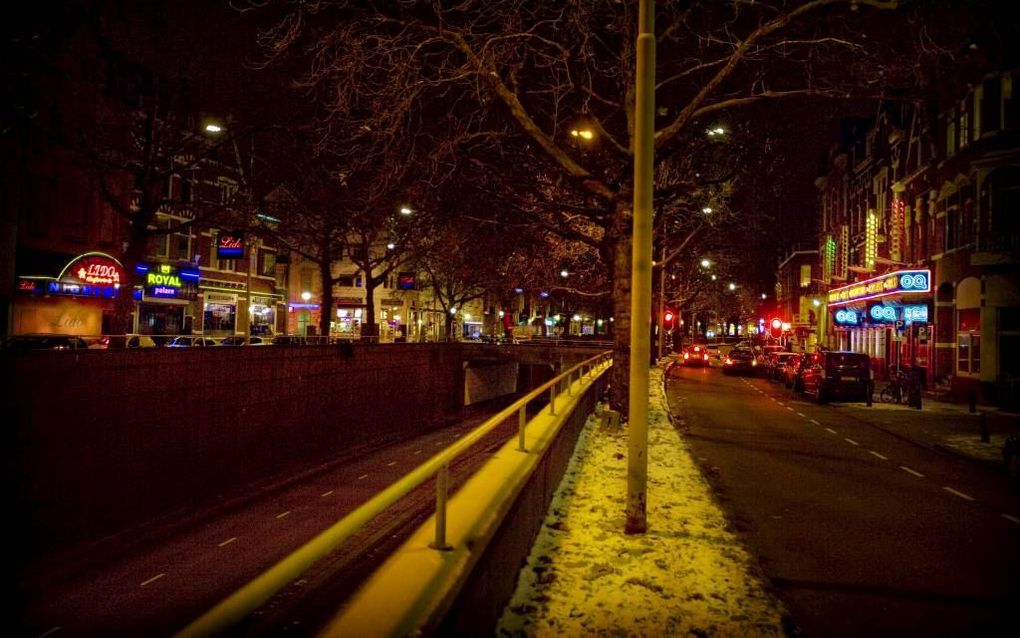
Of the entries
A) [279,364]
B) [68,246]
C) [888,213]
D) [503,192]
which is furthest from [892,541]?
[888,213]

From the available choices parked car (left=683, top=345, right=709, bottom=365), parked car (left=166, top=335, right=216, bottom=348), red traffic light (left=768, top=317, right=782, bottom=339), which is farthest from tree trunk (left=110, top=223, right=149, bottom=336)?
red traffic light (left=768, top=317, right=782, bottom=339)

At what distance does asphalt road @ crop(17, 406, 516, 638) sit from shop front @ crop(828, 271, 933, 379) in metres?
19.7

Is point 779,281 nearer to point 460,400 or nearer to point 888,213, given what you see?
point 888,213

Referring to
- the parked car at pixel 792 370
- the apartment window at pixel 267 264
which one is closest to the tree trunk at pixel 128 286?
the apartment window at pixel 267 264

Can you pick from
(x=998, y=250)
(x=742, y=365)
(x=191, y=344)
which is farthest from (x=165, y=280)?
(x=998, y=250)

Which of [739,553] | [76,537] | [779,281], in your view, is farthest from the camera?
[779,281]

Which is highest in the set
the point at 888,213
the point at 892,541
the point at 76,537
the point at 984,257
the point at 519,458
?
the point at 888,213

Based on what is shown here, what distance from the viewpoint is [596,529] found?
678 centimetres

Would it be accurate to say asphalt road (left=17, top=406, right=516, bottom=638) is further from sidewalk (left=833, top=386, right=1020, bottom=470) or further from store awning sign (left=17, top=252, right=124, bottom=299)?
sidewalk (left=833, top=386, right=1020, bottom=470)

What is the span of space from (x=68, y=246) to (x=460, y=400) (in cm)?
2348

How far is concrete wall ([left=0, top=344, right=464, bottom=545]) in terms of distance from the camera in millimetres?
13898

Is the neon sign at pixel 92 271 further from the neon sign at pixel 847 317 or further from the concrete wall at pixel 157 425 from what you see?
the neon sign at pixel 847 317

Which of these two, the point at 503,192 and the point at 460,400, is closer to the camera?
the point at 503,192

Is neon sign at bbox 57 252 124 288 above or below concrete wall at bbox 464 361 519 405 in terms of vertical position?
above
